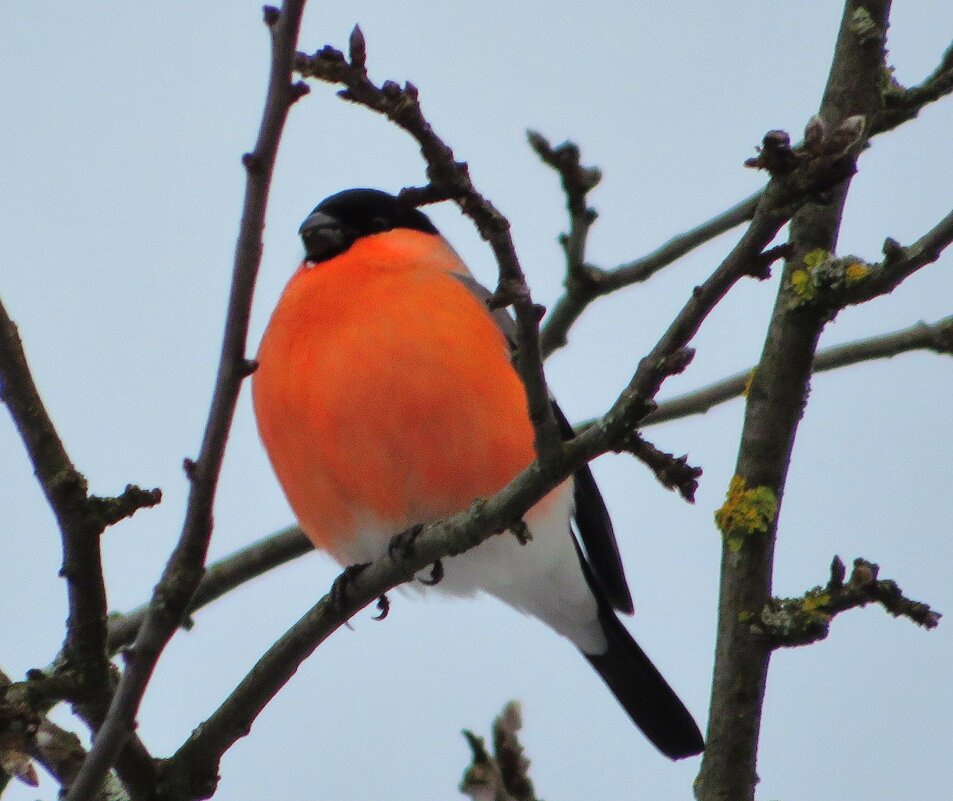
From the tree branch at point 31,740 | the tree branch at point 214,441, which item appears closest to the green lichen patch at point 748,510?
the tree branch at point 214,441

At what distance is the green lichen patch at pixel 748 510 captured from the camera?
3.28 m

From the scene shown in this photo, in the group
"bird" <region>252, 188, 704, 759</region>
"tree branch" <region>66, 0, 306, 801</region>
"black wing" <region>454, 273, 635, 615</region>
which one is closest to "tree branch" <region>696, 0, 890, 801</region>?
"bird" <region>252, 188, 704, 759</region>

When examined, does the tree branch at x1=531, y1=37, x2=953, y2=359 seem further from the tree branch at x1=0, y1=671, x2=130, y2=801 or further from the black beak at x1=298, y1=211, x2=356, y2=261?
the tree branch at x1=0, y1=671, x2=130, y2=801

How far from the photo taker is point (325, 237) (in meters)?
4.71

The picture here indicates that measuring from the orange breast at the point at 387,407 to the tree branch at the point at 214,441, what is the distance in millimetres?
1339

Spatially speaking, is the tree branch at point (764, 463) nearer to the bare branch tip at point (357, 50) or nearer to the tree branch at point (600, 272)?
the tree branch at point (600, 272)

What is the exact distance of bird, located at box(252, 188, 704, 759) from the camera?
152 inches

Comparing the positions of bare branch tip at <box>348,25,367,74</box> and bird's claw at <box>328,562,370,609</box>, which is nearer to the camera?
bare branch tip at <box>348,25,367,74</box>

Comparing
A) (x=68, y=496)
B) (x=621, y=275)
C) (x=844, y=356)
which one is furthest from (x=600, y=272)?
(x=68, y=496)

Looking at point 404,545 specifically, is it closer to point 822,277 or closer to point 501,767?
point 501,767

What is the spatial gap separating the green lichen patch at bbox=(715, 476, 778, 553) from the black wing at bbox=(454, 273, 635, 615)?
3.94ft

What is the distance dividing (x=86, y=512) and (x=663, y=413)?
226cm

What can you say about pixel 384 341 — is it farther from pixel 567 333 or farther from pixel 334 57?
pixel 334 57

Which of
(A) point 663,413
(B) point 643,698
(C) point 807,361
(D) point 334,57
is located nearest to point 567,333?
(A) point 663,413
